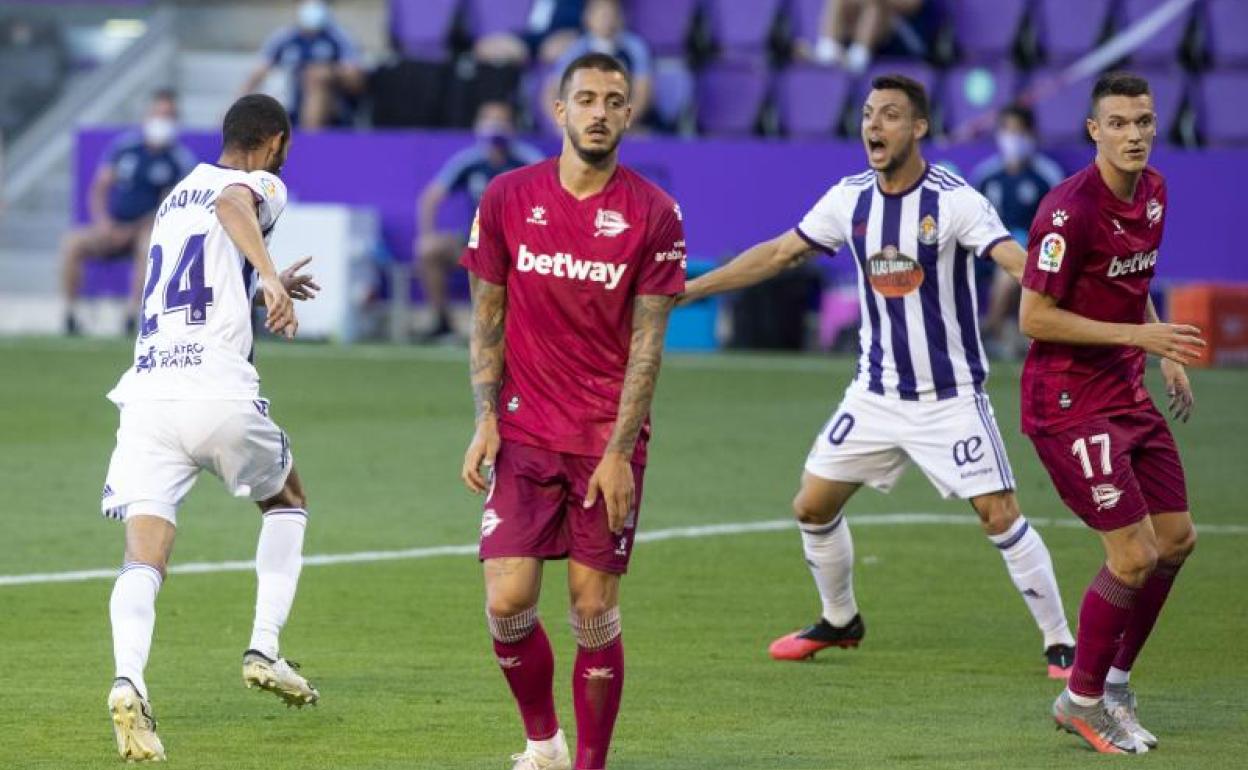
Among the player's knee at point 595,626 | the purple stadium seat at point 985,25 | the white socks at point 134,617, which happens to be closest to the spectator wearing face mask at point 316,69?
the purple stadium seat at point 985,25

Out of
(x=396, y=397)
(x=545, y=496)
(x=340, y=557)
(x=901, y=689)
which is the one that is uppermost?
(x=545, y=496)

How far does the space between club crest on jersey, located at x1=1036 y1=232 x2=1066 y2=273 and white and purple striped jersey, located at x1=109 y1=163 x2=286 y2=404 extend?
2468 millimetres

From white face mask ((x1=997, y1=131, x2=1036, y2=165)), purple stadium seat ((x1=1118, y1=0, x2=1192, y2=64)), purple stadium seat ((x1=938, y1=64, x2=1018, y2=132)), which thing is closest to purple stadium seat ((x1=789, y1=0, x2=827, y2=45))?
purple stadium seat ((x1=938, y1=64, x2=1018, y2=132))

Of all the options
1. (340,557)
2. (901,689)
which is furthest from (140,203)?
(901,689)

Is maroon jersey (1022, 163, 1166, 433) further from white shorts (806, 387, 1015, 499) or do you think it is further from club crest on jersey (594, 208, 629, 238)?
club crest on jersey (594, 208, 629, 238)

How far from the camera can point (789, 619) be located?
34.0ft

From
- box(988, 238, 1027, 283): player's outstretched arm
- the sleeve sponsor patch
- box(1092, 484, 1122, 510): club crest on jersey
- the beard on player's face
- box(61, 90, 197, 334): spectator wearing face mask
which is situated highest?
the beard on player's face

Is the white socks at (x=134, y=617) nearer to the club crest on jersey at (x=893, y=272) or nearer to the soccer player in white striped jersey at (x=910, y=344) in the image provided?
the soccer player in white striped jersey at (x=910, y=344)

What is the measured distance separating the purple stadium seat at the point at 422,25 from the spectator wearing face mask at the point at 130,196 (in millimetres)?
3115

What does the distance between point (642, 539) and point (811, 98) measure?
12.6 m

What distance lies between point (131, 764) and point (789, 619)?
3.70m

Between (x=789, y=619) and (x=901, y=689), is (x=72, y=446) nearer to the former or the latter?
(x=789, y=619)

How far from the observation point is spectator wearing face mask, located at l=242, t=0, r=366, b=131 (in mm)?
24672

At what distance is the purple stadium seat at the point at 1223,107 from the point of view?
23656mm
